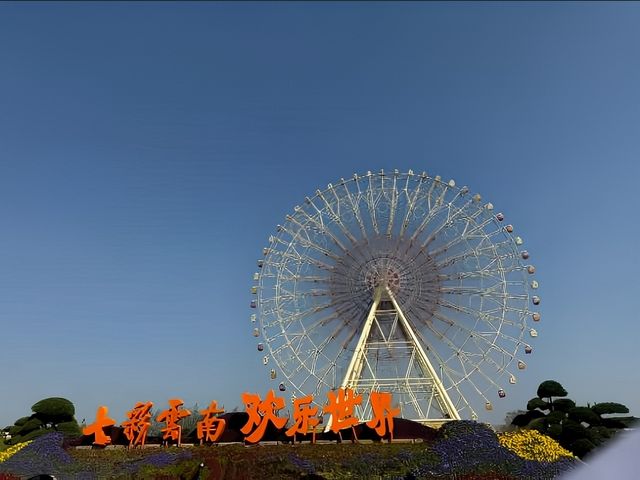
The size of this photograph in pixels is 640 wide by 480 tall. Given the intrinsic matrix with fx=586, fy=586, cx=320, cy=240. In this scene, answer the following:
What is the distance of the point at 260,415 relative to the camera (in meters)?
29.7

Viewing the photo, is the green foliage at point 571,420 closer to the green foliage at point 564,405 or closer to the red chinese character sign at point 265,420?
the green foliage at point 564,405

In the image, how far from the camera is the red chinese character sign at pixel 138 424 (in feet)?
99.8

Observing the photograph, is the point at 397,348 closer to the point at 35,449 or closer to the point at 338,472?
the point at 338,472

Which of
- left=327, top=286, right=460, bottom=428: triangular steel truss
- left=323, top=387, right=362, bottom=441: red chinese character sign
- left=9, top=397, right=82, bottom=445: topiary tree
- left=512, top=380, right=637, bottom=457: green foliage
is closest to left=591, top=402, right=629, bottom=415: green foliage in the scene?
left=512, top=380, right=637, bottom=457: green foliage

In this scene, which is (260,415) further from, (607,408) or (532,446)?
(607,408)

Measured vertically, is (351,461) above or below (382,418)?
below

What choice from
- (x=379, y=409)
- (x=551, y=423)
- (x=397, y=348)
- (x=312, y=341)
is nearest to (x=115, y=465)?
(x=379, y=409)

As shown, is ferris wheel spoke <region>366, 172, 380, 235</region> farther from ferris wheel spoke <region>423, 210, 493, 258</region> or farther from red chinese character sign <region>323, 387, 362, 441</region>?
red chinese character sign <region>323, 387, 362, 441</region>

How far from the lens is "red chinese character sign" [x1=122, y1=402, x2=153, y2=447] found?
30.4m

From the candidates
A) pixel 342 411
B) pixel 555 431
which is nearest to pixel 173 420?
pixel 342 411

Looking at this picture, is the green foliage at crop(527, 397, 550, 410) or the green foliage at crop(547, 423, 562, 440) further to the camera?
the green foliage at crop(527, 397, 550, 410)

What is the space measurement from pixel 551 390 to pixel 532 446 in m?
18.1

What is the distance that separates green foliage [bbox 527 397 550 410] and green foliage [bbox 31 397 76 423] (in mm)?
34630

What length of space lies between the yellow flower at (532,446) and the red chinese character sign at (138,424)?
1785 centimetres
